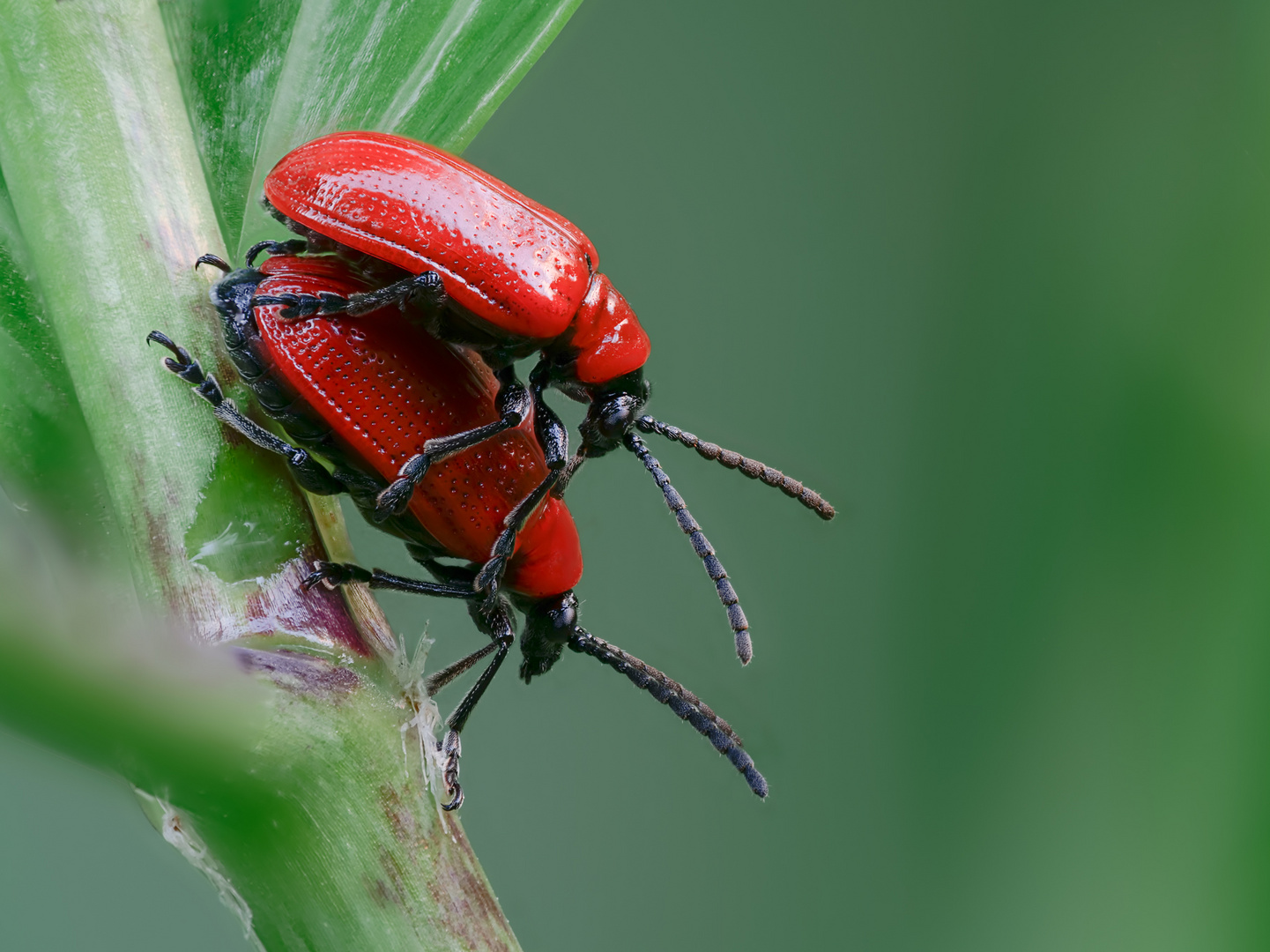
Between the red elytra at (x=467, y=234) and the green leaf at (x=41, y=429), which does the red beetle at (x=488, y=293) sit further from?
the green leaf at (x=41, y=429)

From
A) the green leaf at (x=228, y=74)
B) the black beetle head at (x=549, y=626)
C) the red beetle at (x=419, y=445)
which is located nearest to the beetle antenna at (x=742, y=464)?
the red beetle at (x=419, y=445)

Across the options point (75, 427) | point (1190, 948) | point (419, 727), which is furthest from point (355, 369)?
point (1190, 948)

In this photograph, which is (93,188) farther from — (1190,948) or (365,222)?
(1190,948)

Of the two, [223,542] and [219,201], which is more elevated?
[219,201]

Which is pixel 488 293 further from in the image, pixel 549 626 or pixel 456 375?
pixel 549 626

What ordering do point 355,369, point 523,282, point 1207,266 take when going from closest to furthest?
point 355,369, point 523,282, point 1207,266

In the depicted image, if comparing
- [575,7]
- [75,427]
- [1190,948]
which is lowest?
[1190,948]

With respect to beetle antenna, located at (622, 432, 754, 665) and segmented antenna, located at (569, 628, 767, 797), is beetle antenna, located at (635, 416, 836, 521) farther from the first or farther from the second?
segmented antenna, located at (569, 628, 767, 797)

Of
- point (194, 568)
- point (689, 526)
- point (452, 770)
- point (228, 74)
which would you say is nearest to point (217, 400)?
point (194, 568)
